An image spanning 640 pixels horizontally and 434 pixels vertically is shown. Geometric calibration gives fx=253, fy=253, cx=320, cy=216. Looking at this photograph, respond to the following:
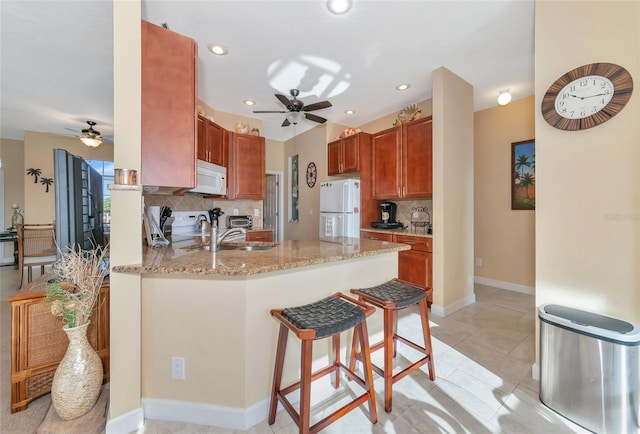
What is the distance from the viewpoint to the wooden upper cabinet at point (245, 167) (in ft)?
12.7

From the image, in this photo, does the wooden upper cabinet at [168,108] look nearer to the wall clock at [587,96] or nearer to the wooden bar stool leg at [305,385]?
the wooden bar stool leg at [305,385]

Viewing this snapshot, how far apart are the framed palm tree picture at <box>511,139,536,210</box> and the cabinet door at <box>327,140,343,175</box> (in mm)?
2580

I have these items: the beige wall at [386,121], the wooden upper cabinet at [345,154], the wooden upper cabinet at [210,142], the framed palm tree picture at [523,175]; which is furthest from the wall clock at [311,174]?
the framed palm tree picture at [523,175]

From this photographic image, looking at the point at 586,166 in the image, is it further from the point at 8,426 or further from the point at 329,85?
the point at 8,426

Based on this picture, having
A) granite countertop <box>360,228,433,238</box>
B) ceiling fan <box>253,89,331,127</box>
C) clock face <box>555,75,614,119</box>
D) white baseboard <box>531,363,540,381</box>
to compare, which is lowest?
white baseboard <box>531,363,540,381</box>

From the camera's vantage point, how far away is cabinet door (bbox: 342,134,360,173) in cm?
406

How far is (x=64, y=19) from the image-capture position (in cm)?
208

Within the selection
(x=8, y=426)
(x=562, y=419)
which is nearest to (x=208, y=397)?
(x=8, y=426)

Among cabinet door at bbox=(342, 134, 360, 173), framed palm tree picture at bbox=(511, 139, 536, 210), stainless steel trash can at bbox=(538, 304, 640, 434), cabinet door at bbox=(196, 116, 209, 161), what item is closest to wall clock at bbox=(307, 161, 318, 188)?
cabinet door at bbox=(342, 134, 360, 173)

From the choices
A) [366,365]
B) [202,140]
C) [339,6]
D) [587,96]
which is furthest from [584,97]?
[202,140]

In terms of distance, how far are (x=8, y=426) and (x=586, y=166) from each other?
12.2 ft

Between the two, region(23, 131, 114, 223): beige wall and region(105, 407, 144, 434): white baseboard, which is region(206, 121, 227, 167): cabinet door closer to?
region(105, 407, 144, 434): white baseboard

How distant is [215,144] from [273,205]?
281 cm

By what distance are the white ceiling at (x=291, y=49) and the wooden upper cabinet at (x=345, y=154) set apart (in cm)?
53
